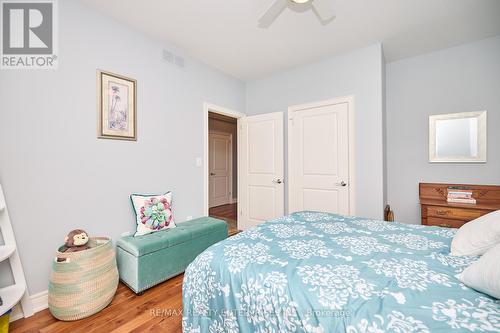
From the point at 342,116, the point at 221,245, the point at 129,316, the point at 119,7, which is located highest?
the point at 119,7

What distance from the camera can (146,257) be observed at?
2014mm

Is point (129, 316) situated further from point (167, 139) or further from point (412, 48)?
point (412, 48)

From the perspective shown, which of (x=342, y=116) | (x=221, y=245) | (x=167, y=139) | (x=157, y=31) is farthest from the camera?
(x=342, y=116)

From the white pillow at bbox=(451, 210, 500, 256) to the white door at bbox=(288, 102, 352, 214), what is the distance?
1814mm

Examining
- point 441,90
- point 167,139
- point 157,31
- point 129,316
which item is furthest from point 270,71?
point 129,316

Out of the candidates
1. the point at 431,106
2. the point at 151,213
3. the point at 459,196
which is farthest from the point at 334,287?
the point at 431,106

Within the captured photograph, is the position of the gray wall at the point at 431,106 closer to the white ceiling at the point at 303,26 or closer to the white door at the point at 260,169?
the white ceiling at the point at 303,26

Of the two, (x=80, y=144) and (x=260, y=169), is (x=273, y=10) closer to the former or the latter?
(x=80, y=144)

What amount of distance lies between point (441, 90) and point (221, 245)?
3.52 metres

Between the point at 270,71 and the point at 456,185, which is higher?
the point at 270,71

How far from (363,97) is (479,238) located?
2222 mm

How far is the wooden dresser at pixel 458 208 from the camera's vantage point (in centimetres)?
241

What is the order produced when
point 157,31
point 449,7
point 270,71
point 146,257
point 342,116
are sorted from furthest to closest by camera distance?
1. point 270,71
2. point 342,116
3. point 157,31
4. point 449,7
5. point 146,257

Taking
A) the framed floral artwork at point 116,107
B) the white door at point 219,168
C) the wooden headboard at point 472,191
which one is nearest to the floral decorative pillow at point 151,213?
the framed floral artwork at point 116,107
